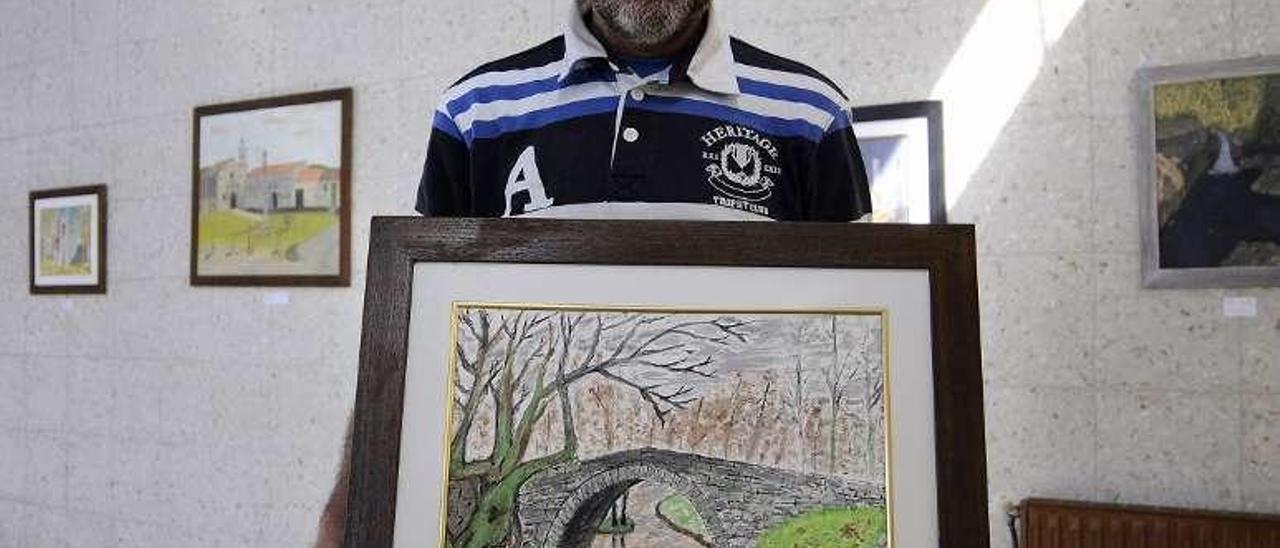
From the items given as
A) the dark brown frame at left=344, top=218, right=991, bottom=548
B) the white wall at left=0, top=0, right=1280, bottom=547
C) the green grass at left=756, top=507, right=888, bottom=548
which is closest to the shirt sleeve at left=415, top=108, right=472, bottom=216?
the dark brown frame at left=344, top=218, right=991, bottom=548

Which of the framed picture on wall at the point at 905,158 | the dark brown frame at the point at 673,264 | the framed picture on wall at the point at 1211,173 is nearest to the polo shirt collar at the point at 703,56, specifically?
the dark brown frame at the point at 673,264

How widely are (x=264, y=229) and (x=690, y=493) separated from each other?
317cm

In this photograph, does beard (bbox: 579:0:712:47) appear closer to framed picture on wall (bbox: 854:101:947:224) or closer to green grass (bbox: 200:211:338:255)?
framed picture on wall (bbox: 854:101:947:224)

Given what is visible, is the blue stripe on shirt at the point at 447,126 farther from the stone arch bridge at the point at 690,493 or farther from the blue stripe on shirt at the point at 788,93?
the stone arch bridge at the point at 690,493

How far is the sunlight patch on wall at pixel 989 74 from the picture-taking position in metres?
2.54

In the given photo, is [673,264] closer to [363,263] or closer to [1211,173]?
[1211,173]

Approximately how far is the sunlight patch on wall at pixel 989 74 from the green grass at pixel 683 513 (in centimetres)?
195

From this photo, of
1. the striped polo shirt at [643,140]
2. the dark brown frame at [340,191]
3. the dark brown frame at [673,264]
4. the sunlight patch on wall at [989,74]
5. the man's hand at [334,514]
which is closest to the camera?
the dark brown frame at [673,264]

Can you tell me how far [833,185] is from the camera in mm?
1331

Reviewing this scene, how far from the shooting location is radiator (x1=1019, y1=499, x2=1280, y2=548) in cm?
223

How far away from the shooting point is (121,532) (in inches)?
158

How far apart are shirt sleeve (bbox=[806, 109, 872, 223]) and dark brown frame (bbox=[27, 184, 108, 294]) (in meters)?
3.81

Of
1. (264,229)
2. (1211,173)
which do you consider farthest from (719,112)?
(264,229)

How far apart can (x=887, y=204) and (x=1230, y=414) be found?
1.01m
